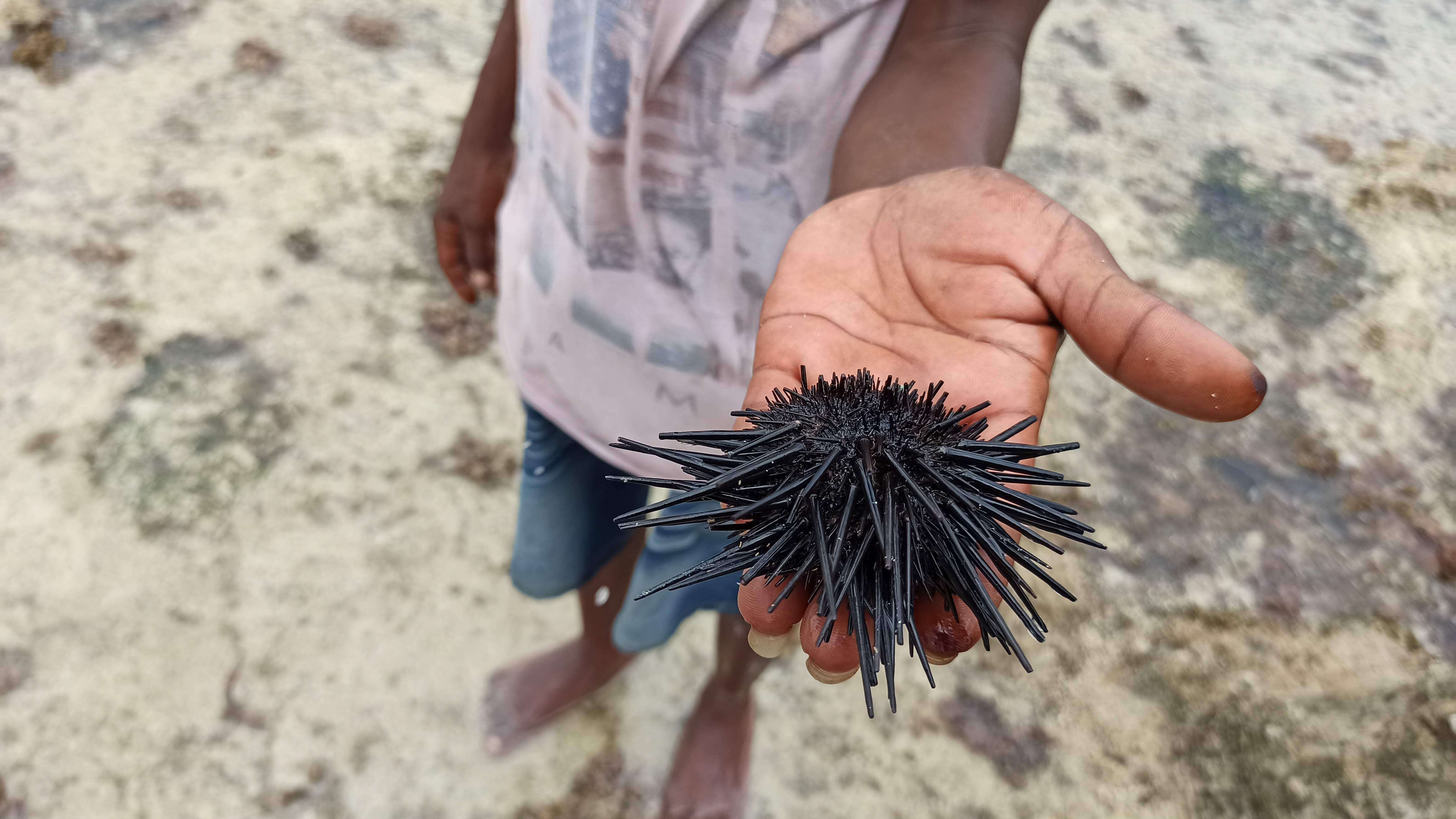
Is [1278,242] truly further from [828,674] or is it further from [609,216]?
[828,674]

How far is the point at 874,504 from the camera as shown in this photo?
1173 millimetres

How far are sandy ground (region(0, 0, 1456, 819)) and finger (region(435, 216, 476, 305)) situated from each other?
1.11 metres

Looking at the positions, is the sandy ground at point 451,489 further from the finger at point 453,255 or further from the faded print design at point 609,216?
the faded print design at point 609,216

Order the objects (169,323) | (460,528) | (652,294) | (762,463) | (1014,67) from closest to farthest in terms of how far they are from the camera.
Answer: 1. (762,463)
2. (1014,67)
3. (652,294)
4. (460,528)
5. (169,323)

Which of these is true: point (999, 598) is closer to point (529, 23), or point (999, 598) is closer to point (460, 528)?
point (529, 23)

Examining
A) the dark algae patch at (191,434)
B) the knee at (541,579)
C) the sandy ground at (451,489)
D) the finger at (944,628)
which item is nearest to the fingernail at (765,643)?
the finger at (944,628)

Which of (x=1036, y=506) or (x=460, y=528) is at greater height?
(x=1036, y=506)

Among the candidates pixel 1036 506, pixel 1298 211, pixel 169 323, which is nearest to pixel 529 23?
pixel 1036 506

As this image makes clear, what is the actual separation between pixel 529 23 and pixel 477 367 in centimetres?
216

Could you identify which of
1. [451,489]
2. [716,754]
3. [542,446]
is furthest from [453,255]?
[716,754]

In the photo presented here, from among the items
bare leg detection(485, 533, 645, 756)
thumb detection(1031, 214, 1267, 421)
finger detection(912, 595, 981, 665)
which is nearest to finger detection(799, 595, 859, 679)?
finger detection(912, 595, 981, 665)

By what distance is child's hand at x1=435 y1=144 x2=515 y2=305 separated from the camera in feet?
7.51

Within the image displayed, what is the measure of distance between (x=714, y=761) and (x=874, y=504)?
6.08ft

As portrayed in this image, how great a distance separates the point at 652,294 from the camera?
185 centimetres
